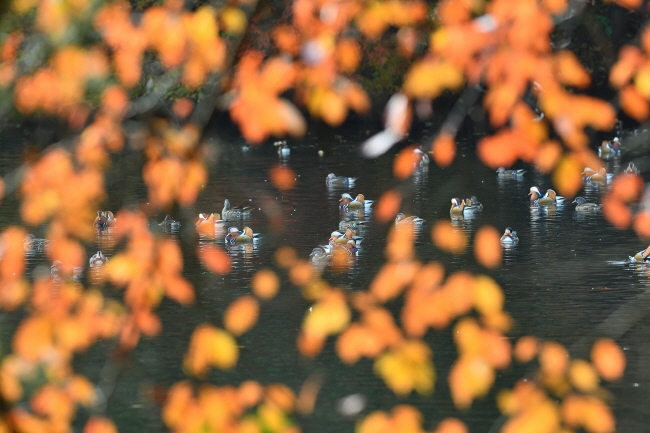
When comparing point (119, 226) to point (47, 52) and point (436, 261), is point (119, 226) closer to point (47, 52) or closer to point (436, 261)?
point (436, 261)

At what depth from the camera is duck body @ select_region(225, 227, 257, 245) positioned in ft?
61.7

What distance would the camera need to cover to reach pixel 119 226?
19750mm

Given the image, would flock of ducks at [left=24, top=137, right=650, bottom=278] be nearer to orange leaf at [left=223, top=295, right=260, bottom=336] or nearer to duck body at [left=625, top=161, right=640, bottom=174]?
duck body at [left=625, top=161, right=640, bottom=174]

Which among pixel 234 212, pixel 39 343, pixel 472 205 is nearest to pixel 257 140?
pixel 39 343

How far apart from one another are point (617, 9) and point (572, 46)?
385 inches

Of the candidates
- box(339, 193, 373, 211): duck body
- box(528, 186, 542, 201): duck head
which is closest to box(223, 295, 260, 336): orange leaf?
box(339, 193, 373, 211): duck body

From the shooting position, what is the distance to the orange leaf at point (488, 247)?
1659 cm

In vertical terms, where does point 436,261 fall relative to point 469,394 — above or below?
below

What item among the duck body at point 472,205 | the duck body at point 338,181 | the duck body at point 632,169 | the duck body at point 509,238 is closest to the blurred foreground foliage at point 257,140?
the duck body at point 509,238

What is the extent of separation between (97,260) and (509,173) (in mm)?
12730

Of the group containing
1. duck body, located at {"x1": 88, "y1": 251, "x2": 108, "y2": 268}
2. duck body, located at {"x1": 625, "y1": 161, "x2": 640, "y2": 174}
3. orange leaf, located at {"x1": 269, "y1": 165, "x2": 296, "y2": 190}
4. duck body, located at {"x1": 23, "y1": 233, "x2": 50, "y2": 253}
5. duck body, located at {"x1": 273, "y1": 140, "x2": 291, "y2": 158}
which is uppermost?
duck body, located at {"x1": 88, "y1": 251, "x2": 108, "y2": 268}

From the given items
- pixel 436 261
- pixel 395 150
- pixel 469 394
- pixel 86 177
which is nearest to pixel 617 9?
pixel 395 150

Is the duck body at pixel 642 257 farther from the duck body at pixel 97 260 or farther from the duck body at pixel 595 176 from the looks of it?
the duck body at pixel 595 176

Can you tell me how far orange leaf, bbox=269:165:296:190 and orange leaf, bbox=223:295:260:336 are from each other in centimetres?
1095
